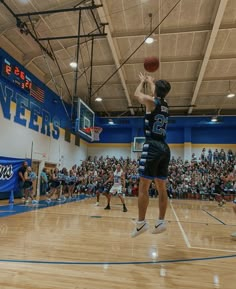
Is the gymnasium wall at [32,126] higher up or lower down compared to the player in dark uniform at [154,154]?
higher up

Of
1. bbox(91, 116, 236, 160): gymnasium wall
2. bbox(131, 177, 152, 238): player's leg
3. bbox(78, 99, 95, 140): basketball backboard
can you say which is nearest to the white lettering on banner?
bbox(78, 99, 95, 140): basketball backboard

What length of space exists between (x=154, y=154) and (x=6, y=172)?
7.90m

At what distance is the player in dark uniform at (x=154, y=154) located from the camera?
10.1 ft

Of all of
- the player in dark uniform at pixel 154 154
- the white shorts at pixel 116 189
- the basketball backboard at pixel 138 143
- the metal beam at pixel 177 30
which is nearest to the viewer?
the player in dark uniform at pixel 154 154

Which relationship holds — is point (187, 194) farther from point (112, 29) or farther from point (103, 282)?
point (103, 282)

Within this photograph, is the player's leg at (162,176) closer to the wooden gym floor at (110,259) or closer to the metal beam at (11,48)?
the wooden gym floor at (110,259)

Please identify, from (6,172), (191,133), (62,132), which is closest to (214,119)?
(191,133)

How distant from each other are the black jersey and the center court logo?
765cm

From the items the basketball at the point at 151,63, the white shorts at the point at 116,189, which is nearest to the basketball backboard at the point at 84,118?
the white shorts at the point at 116,189

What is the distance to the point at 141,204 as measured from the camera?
312cm

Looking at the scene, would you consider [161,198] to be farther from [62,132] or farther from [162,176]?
[62,132]

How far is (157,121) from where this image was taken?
314 cm

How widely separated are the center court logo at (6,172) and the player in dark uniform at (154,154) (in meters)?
7.49

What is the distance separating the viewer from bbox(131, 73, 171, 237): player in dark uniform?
3.07m
